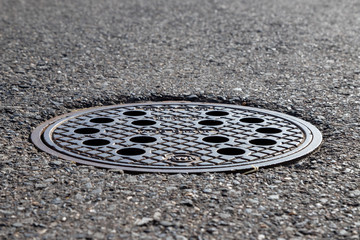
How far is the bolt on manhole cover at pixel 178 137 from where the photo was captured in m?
3.03

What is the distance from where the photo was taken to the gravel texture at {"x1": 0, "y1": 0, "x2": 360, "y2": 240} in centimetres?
239

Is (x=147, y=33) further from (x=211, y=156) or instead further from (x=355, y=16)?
(x=211, y=156)

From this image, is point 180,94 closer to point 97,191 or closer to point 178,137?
point 178,137

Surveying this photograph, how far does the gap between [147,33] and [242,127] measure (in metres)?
3.31

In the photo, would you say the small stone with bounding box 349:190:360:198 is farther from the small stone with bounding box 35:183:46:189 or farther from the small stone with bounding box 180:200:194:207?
the small stone with bounding box 35:183:46:189

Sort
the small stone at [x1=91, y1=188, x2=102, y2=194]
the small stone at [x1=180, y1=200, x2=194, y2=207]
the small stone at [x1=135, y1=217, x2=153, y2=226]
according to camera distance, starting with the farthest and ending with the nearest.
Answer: the small stone at [x1=91, y1=188, x2=102, y2=194] < the small stone at [x1=180, y1=200, x2=194, y2=207] < the small stone at [x1=135, y1=217, x2=153, y2=226]

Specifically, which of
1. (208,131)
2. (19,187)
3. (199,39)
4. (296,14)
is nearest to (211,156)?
(208,131)

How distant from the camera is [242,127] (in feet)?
11.6

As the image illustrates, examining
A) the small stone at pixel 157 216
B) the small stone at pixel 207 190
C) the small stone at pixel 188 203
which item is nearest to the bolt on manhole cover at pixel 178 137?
the small stone at pixel 207 190

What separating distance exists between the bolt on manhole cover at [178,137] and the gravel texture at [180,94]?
3.9 inches

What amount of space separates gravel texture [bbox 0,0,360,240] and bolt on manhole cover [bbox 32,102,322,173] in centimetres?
10

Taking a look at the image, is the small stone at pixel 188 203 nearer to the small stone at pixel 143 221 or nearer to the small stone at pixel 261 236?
the small stone at pixel 143 221

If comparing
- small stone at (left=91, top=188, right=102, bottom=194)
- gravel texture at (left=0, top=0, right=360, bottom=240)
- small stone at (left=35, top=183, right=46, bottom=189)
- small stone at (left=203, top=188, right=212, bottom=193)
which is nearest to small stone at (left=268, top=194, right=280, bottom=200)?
gravel texture at (left=0, top=0, right=360, bottom=240)

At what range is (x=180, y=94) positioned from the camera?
167 inches
